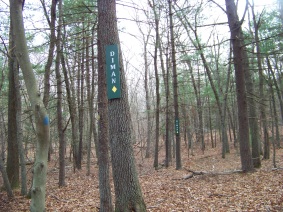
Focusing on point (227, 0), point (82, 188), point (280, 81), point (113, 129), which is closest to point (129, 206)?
point (113, 129)

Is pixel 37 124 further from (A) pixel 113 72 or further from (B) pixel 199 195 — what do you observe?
(B) pixel 199 195

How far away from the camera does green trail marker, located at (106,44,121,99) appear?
184 inches

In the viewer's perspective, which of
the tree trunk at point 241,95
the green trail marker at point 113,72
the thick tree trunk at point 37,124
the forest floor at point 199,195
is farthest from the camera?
the tree trunk at point 241,95

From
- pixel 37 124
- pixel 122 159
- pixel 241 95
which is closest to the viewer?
pixel 37 124

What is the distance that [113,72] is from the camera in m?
4.71

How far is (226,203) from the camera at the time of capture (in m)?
5.79

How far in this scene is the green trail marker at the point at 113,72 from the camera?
15.3ft

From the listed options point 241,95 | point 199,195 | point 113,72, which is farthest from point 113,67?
point 241,95

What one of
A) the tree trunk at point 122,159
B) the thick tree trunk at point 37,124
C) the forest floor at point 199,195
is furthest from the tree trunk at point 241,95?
the thick tree trunk at point 37,124

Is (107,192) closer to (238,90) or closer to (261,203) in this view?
(261,203)

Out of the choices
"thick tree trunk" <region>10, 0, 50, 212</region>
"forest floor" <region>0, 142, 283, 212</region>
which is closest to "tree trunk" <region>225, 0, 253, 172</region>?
"forest floor" <region>0, 142, 283, 212</region>

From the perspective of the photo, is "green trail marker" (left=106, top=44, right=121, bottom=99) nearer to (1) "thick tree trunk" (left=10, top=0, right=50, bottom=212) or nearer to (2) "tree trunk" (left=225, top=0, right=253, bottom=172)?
(1) "thick tree trunk" (left=10, top=0, right=50, bottom=212)

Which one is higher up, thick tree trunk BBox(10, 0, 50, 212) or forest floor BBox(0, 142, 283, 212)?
thick tree trunk BBox(10, 0, 50, 212)

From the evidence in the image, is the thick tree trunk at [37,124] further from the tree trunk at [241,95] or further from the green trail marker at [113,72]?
the tree trunk at [241,95]
